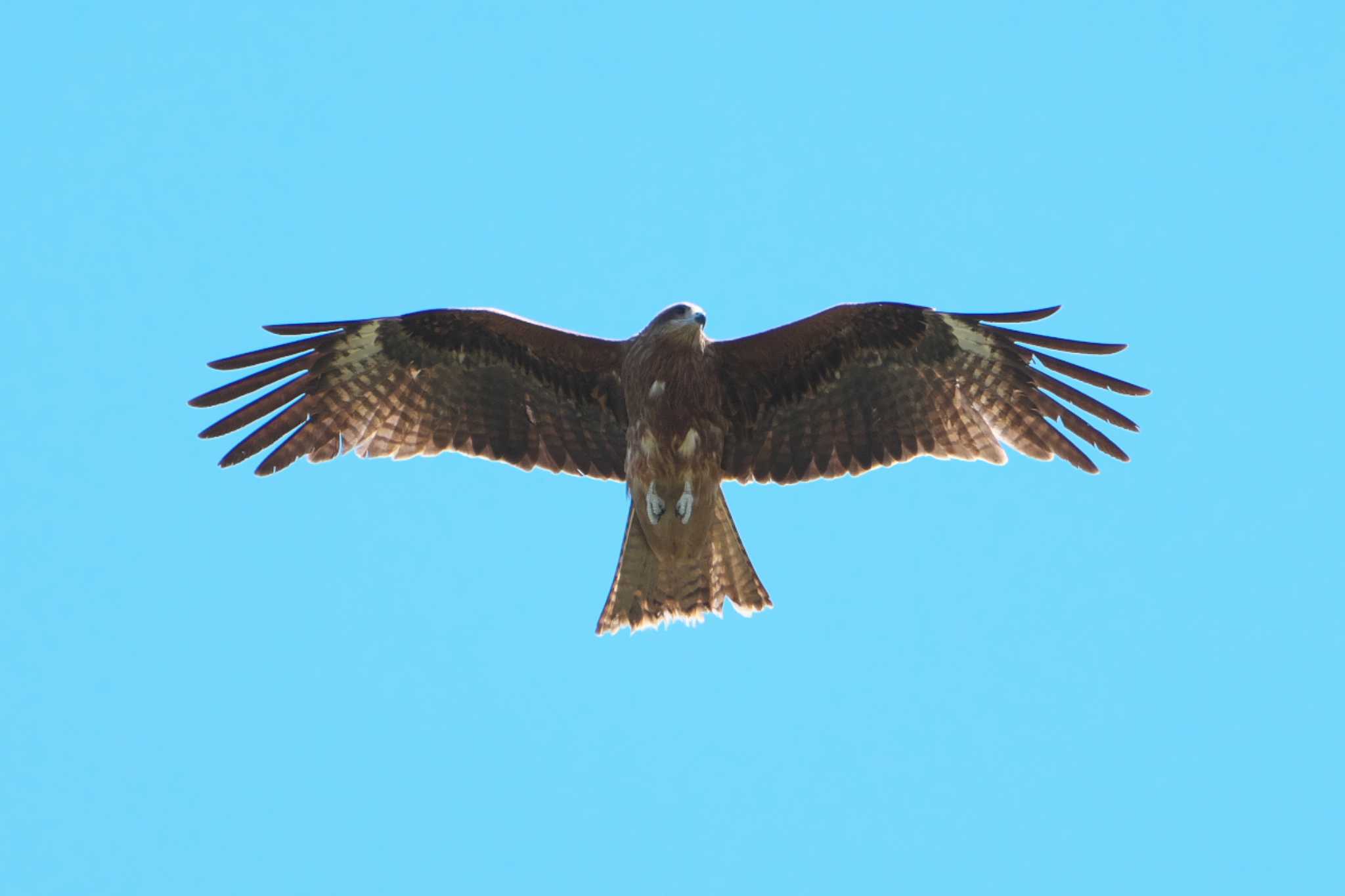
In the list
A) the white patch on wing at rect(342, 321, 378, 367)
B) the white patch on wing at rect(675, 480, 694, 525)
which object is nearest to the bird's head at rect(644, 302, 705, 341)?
the white patch on wing at rect(675, 480, 694, 525)

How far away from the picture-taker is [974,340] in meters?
9.79

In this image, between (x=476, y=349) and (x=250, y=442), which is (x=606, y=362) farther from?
(x=250, y=442)

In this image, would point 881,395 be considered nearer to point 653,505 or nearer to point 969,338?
point 969,338

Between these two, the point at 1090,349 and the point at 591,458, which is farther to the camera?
the point at 591,458

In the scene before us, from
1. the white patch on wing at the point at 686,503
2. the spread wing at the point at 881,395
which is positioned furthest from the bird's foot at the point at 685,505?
the spread wing at the point at 881,395

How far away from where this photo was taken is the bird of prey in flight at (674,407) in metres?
9.48

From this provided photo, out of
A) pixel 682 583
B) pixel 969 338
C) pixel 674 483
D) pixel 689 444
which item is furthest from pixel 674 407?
pixel 969 338

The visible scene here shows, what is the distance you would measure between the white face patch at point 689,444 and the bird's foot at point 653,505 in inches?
11.5

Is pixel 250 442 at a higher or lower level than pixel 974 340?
lower

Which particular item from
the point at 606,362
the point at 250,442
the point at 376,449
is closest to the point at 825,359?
the point at 606,362

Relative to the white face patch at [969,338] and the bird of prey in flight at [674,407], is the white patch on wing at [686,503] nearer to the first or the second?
the bird of prey in flight at [674,407]

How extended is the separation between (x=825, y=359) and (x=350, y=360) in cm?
320

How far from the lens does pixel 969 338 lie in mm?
9789

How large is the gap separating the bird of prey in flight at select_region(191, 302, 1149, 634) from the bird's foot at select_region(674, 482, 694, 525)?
0.04ft
